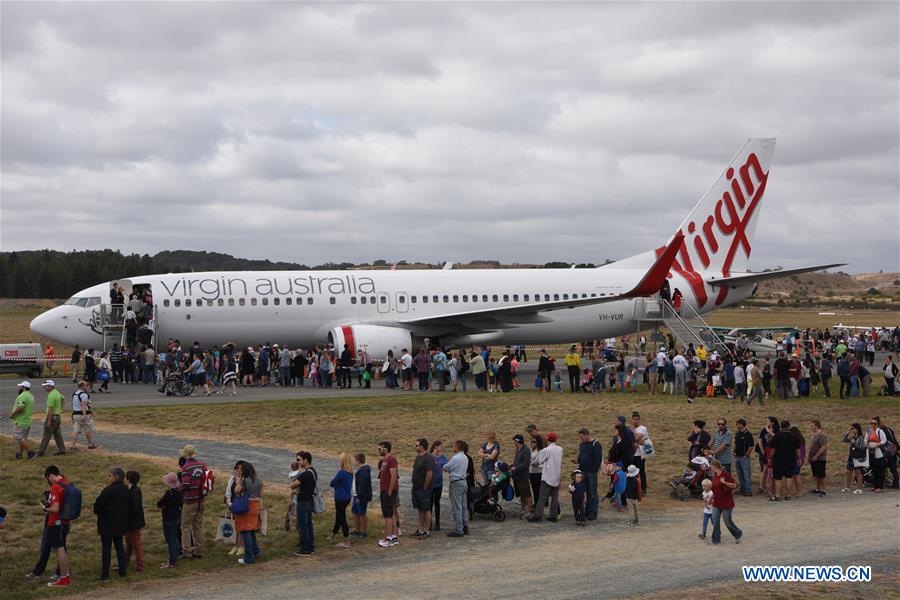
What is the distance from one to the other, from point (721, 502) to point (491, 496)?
4.08 metres

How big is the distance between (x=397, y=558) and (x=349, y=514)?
8.58ft

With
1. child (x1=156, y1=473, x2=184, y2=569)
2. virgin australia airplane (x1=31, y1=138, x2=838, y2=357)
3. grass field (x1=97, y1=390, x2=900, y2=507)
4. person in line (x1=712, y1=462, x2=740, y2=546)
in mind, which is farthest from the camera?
virgin australia airplane (x1=31, y1=138, x2=838, y2=357)

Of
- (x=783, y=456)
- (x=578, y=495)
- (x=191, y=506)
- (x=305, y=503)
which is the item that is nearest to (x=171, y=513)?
(x=191, y=506)

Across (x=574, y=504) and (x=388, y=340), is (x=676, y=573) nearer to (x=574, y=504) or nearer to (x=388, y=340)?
(x=574, y=504)

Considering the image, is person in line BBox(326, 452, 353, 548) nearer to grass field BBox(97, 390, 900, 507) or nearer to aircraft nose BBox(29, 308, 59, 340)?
grass field BBox(97, 390, 900, 507)

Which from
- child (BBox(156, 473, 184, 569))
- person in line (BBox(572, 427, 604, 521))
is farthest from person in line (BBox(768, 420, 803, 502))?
child (BBox(156, 473, 184, 569))

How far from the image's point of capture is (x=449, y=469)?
1534 centimetres

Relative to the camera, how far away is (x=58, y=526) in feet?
42.9

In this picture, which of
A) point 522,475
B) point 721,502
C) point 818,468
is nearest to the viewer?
point 721,502

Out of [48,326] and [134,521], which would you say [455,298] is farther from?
[134,521]

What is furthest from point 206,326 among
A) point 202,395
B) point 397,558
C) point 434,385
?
point 397,558

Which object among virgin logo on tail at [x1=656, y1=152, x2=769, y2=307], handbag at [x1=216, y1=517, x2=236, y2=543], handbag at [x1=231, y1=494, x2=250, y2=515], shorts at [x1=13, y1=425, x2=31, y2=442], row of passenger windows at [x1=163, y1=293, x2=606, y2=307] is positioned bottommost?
handbag at [x1=216, y1=517, x2=236, y2=543]

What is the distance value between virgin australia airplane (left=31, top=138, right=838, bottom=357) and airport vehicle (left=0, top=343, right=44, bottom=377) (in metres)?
1.25

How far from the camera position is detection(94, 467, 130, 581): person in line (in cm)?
1309
